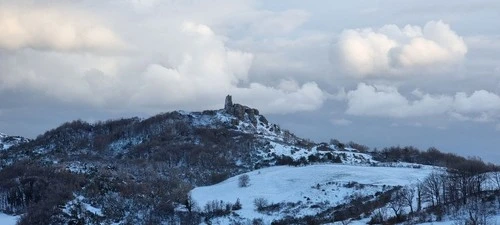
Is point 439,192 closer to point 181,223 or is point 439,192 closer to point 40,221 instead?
point 181,223

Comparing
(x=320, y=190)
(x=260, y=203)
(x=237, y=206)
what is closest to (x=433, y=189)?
(x=320, y=190)

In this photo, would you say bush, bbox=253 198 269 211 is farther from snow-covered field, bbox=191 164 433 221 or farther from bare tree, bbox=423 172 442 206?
bare tree, bbox=423 172 442 206

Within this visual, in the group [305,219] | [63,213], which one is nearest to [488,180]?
[305,219]

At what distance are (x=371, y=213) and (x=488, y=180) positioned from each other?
33045 mm

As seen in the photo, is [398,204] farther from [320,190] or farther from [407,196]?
[320,190]

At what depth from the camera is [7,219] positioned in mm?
180625

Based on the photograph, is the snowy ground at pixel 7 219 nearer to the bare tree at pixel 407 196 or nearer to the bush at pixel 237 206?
the bush at pixel 237 206

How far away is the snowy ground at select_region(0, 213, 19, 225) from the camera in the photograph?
175 metres

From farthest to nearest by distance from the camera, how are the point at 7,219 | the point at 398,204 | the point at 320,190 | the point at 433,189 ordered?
the point at 320,190 < the point at 7,219 < the point at 433,189 < the point at 398,204

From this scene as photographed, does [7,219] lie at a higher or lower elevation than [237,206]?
lower

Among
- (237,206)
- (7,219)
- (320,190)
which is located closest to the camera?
(7,219)

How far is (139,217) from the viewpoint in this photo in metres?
173

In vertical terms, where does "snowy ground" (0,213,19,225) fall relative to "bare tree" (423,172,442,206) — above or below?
below

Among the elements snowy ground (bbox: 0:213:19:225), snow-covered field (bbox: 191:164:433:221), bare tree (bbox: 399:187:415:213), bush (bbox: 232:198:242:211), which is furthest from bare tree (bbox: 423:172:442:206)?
snowy ground (bbox: 0:213:19:225)
